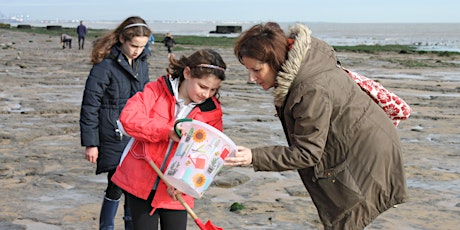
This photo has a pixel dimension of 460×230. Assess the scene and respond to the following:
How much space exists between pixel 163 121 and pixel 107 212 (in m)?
1.21

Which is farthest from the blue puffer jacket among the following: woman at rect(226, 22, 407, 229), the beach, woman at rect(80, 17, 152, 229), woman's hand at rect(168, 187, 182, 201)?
woman at rect(226, 22, 407, 229)

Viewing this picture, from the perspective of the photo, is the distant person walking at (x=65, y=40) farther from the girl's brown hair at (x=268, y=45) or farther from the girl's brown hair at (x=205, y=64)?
the girl's brown hair at (x=268, y=45)

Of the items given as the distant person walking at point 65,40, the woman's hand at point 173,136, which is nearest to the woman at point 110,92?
the woman's hand at point 173,136

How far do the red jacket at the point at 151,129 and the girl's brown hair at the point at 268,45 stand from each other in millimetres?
639

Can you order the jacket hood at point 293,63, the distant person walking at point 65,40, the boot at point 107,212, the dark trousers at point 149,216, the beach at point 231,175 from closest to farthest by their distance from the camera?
the jacket hood at point 293,63 → the dark trousers at point 149,216 → the boot at point 107,212 → the beach at point 231,175 → the distant person walking at point 65,40

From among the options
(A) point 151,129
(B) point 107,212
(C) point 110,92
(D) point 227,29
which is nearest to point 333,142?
(A) point 151,129

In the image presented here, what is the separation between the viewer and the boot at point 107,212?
4516mm

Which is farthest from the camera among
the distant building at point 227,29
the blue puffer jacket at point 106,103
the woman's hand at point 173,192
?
the distant building at point 227,29

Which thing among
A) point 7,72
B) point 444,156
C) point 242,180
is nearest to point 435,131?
point 444,156

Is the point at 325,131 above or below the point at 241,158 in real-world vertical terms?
above

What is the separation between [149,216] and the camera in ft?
12.0

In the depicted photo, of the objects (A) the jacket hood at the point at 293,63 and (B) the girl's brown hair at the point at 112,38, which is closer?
(A) the jacket hood at the point at 293,63

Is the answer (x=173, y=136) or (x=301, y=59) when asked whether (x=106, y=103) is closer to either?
(x=173, y=136)

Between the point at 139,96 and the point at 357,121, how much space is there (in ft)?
3.84
